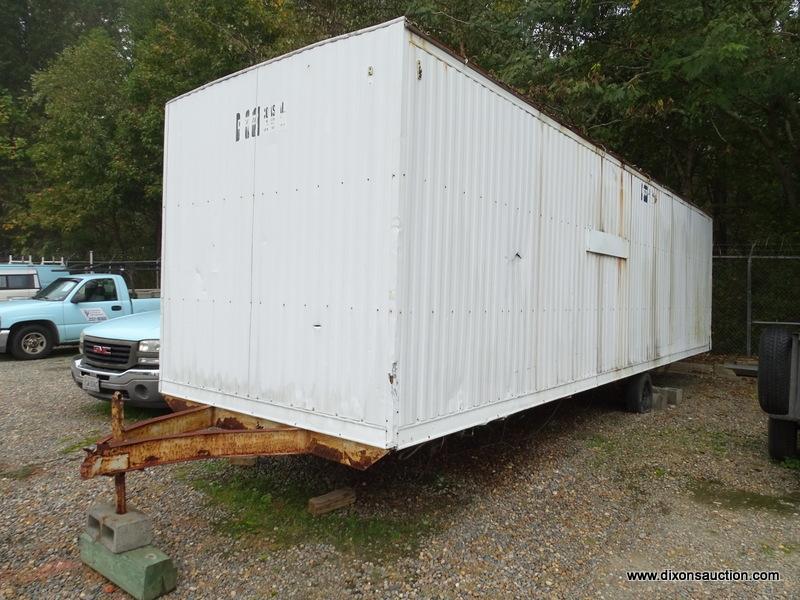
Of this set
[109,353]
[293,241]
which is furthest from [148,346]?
[293,241]

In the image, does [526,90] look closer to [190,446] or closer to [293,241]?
[293,241]

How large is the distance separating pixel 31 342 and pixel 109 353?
6.31m

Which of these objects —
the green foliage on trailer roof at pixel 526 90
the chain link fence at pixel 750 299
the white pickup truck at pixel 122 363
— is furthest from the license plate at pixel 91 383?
the chain link fence at pixel 750 299

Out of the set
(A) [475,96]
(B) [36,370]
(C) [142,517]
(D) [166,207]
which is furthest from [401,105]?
(B) [36,370]

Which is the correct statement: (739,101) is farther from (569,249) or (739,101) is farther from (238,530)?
(238,530)

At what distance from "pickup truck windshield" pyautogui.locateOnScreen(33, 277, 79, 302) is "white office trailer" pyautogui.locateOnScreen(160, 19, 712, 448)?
819 cm

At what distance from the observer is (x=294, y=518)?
12.9 ft

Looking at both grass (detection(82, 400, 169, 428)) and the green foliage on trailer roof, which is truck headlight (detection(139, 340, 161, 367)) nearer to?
grass (detection(82, 400, 169, 428))

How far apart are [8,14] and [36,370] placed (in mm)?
30203

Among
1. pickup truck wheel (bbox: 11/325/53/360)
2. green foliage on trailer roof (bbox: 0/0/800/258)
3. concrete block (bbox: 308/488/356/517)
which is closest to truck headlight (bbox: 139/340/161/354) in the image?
concrete block (bbox: 308/488/356/517)

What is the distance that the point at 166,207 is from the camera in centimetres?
455

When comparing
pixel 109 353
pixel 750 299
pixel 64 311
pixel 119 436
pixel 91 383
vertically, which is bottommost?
pixel 91 383

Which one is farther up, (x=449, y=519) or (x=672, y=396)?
(x=672, y=396)

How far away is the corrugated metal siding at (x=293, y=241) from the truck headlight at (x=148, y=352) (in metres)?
1.63
